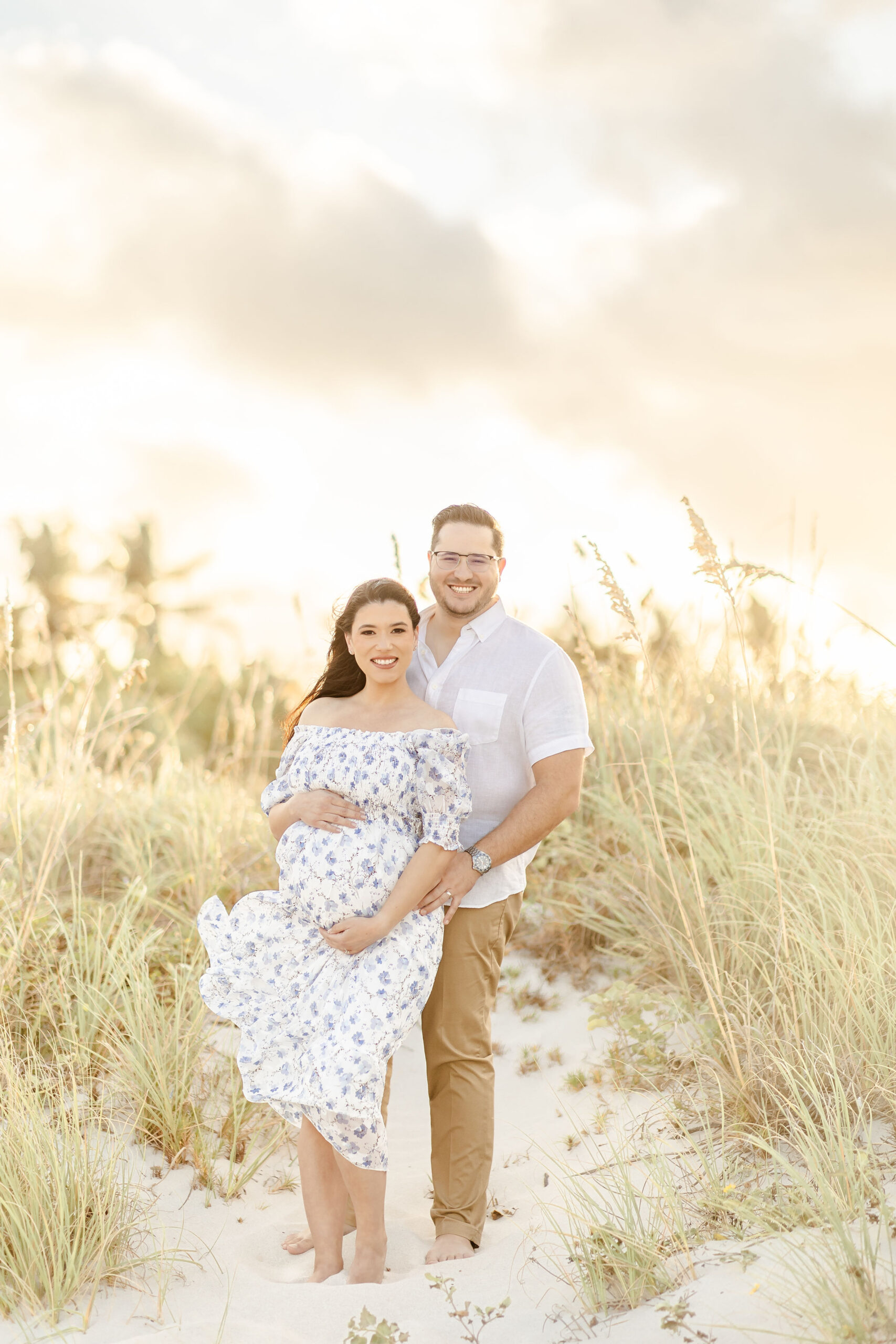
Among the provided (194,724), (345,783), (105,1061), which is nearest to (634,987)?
(345,783)

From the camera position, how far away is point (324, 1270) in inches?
134

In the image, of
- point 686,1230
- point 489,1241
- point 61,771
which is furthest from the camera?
point 61,771

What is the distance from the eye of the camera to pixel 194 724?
19859 millimetres

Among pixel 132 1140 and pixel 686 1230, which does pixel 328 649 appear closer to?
pixel 132 1140

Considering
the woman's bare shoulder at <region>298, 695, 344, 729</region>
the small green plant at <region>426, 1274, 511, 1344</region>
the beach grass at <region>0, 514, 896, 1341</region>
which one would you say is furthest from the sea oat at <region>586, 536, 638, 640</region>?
the small green plant at <region>426, 1274, 511, 1344</region>

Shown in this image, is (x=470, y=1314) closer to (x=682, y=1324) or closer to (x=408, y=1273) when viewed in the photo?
(x=408, y=1273)

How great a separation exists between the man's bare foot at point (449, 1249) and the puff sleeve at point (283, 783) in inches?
60.9

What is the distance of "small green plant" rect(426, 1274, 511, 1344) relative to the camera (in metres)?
2.92

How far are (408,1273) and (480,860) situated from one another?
4.48 ft

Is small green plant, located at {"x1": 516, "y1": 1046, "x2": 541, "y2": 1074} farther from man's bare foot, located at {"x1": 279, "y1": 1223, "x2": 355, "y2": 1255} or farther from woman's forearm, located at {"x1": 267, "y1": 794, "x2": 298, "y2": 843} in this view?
woman's forearm, located at {"x1": 267, "y1": 794, "x2": 298, "y2": 843}

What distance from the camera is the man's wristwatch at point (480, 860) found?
3623 mm

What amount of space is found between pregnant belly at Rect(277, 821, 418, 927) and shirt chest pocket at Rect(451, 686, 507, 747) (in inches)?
18.5

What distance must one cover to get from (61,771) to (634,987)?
9.13 ft

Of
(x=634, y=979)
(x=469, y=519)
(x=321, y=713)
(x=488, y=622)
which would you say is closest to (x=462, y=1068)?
(x=321, y=713)
